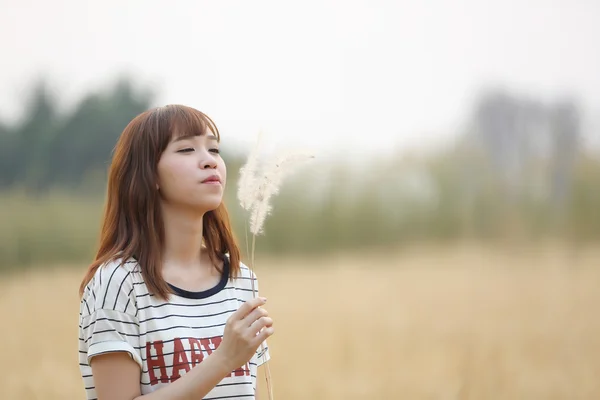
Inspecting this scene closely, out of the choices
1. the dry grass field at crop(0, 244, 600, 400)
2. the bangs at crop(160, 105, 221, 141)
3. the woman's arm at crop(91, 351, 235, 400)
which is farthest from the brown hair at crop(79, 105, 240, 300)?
the dry grass field at crop(0, 244, 600, 400)

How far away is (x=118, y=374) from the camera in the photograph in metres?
0.97

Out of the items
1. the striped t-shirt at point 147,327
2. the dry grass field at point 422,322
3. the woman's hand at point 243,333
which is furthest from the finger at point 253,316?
the dry grass field at point 422,322

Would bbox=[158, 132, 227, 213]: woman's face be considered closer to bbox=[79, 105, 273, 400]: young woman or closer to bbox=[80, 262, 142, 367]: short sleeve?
bbox=[79, 105, 273, 400]: young woman

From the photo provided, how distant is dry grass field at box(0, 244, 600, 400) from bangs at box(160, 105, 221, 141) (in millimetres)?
1364

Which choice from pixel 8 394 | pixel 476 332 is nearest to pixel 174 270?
pixel 8 394

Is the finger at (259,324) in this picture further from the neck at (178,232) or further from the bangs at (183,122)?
the bangs at (183,122)

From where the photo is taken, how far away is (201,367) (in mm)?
957

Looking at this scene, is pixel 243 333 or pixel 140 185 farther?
pixel 140 185

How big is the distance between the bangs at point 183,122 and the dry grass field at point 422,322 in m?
1.36

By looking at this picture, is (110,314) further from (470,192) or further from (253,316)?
(470,192)

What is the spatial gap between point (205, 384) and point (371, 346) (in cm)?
159

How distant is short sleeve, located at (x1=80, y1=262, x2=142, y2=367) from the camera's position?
3.21 feet

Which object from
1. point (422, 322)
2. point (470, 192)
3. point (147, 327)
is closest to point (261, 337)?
point (147, 327)

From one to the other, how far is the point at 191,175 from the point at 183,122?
0.09 m
